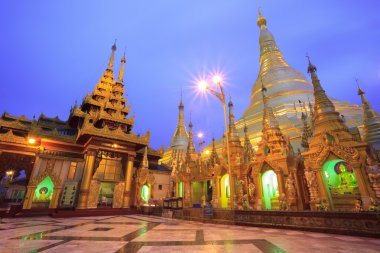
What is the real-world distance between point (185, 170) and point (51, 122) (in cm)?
1681

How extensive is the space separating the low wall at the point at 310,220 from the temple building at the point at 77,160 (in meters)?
11.4

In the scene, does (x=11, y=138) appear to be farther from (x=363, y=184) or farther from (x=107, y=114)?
(x=363, y=184)

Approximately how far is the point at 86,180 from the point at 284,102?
1065 inches

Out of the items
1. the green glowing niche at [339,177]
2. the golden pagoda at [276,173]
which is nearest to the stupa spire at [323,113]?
the green glowing niche at [339,177]

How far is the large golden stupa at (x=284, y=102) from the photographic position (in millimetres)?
22084

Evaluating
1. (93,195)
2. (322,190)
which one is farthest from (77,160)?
(322,190)

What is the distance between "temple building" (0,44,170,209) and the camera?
16516mm

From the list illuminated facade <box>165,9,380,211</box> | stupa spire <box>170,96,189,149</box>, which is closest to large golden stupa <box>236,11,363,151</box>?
illuminated facade <box>165,9,380,211</box>

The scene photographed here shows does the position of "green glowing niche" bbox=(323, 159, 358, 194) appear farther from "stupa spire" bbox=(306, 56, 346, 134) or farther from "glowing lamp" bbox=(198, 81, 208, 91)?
"glowing lamp" bbox=(198, 81, 208, 91)

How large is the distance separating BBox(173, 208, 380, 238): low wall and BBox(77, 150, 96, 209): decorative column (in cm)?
1138

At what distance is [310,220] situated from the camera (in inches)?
275

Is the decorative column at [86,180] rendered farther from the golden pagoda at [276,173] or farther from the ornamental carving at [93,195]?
the golden pagoda at [276,173]

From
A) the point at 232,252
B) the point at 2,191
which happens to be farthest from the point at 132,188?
the point at 2,191

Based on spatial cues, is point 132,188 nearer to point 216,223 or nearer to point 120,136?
point 120,136
